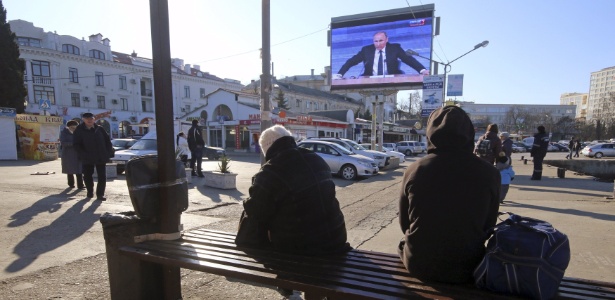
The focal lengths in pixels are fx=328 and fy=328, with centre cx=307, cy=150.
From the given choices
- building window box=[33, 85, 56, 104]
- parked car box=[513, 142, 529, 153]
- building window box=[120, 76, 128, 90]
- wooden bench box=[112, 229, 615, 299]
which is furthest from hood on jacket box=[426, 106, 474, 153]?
building window box=[120, 76, 128, 90]

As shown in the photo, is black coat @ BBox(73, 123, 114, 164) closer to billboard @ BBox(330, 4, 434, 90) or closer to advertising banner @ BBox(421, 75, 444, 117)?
Result: advertising banner @ BBox(421, 75, 444, 117)

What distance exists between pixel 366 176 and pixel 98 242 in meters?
10.2

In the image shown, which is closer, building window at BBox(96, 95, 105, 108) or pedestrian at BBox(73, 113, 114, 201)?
pedestrian at BBox(73, 113, 114, 201)

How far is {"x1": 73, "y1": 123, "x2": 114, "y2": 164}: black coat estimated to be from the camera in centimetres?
708

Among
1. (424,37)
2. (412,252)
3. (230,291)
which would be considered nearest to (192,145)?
(230,291)

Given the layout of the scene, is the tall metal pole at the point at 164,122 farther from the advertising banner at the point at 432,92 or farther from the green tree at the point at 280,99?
the green tree at the point at 280,99

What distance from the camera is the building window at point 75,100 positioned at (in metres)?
42.2

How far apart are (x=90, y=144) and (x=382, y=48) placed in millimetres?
22213

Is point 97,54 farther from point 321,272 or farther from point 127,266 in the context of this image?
point 321,272

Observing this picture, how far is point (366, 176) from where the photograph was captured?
13.3m

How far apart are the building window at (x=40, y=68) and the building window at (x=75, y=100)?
3362 mm

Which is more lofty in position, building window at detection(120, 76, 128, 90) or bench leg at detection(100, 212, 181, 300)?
building window at detection(120, 76, 128, 90)

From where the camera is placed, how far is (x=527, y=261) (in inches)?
65.5

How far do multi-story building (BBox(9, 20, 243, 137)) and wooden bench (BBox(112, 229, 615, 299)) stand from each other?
1411 inches
